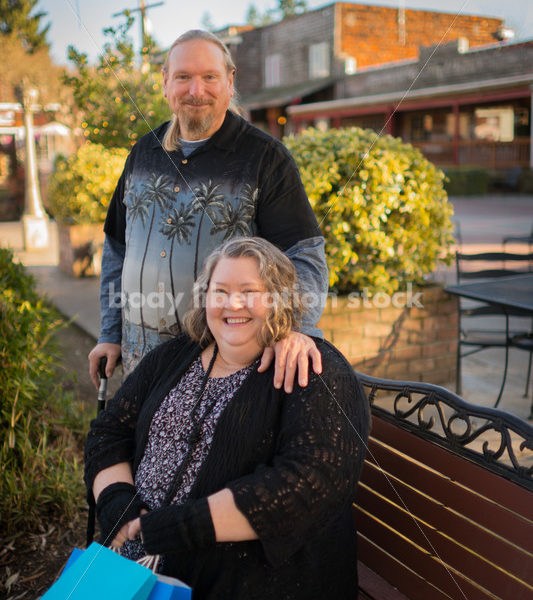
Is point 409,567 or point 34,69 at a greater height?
point 34,69

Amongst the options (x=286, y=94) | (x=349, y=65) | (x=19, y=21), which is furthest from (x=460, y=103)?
(x=19, y=21)

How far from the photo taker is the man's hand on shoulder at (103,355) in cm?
255

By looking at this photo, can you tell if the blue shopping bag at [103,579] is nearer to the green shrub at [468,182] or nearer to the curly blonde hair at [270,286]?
the curly blonde hair at [270,286]

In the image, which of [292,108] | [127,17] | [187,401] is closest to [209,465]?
[187,401]

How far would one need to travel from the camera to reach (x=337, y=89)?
1185 inches

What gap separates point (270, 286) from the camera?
1874 mm

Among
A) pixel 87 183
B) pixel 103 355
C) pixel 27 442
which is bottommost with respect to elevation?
pixel 27 442

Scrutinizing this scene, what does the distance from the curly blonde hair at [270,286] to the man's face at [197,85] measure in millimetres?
597

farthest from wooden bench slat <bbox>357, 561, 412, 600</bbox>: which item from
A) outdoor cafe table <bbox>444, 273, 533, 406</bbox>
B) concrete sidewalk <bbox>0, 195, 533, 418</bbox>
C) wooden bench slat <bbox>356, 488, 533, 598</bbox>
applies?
concrete sidewalk <bbox>0, 195, 533, 418</bbox>

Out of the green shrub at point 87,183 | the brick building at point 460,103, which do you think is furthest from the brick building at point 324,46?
the green shrub at point 87,183

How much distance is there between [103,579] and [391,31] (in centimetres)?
3664

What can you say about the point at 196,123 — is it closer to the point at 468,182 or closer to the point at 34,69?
the point at 34,69

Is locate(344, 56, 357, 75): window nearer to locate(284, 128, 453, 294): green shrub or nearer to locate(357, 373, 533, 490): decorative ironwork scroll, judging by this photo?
locate(284, 128, 453, 294): green shrub

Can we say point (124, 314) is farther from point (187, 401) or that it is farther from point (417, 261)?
point (417, 261)
